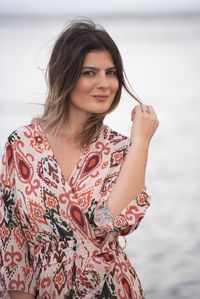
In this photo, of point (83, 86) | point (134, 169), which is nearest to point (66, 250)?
point (134, 169)

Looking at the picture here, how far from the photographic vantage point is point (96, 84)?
2189 mm

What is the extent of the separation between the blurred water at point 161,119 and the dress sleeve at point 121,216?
58cm

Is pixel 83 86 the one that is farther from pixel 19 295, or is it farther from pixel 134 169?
pixel 19 295

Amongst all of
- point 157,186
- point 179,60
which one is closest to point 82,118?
point 157,186

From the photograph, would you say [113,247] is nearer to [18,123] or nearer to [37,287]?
[37,287]

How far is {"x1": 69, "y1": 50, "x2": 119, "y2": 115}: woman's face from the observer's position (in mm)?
2189

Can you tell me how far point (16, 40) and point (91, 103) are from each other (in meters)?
17.7

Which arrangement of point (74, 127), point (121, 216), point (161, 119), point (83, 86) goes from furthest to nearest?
point (161, 119), point (74, 127), point (83, 86), point (121, 216)

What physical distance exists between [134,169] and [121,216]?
0.19 metres

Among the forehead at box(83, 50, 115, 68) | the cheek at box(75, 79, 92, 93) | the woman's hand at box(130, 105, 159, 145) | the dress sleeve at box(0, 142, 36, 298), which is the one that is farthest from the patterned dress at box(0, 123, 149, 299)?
the forehead at box(83, 50, 115, 68)

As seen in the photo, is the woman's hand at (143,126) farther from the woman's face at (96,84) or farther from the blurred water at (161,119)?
the blurred water at (161,119)

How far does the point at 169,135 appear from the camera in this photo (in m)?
8.92

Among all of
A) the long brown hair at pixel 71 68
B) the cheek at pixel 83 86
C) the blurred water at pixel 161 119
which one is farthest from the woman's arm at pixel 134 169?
the blurred water at pixel 161 119

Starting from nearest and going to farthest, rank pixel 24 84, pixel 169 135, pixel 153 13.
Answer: pixel 169 135, pixel 24 84, pixel 153 13
